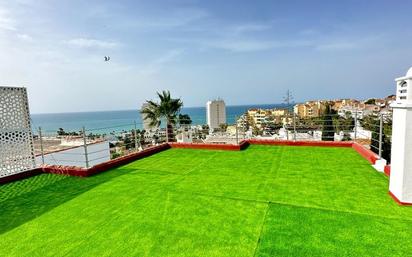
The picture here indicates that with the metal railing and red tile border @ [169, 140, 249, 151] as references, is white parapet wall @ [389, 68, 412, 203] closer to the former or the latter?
the metal railing

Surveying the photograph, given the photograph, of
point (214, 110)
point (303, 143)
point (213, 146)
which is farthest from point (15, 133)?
point (214, 110)

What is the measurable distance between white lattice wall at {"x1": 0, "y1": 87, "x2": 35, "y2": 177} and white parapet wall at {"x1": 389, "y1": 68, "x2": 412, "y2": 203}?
685 cm

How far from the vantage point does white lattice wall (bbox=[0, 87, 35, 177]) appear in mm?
5020

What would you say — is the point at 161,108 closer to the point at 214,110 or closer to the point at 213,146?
the point at 213,146

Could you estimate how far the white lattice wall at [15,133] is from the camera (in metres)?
5.02

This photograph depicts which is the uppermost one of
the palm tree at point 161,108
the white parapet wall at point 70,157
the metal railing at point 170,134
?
the palm tree at point 161,108

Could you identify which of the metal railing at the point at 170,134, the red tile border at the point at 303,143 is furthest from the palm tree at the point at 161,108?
the red tile border at the point at 303,143

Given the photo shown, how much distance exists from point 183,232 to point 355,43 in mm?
19762

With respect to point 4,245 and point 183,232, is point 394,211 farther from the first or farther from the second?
point 4,245

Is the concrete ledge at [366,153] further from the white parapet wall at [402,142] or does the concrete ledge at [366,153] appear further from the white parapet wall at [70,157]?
the white parapet wall at [70,157]

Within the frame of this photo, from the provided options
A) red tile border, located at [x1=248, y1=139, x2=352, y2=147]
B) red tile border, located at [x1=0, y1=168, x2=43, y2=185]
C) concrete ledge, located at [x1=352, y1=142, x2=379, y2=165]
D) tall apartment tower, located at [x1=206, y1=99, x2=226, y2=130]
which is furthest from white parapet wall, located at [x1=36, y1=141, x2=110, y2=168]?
tall apartment tower, located at [x1=206, y1=99, x2=226, y2=130]

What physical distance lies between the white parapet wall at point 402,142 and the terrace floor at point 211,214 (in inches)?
8.6

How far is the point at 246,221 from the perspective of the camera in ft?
8.71

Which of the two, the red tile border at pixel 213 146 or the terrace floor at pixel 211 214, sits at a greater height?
the red tile border at pixel 213 146
